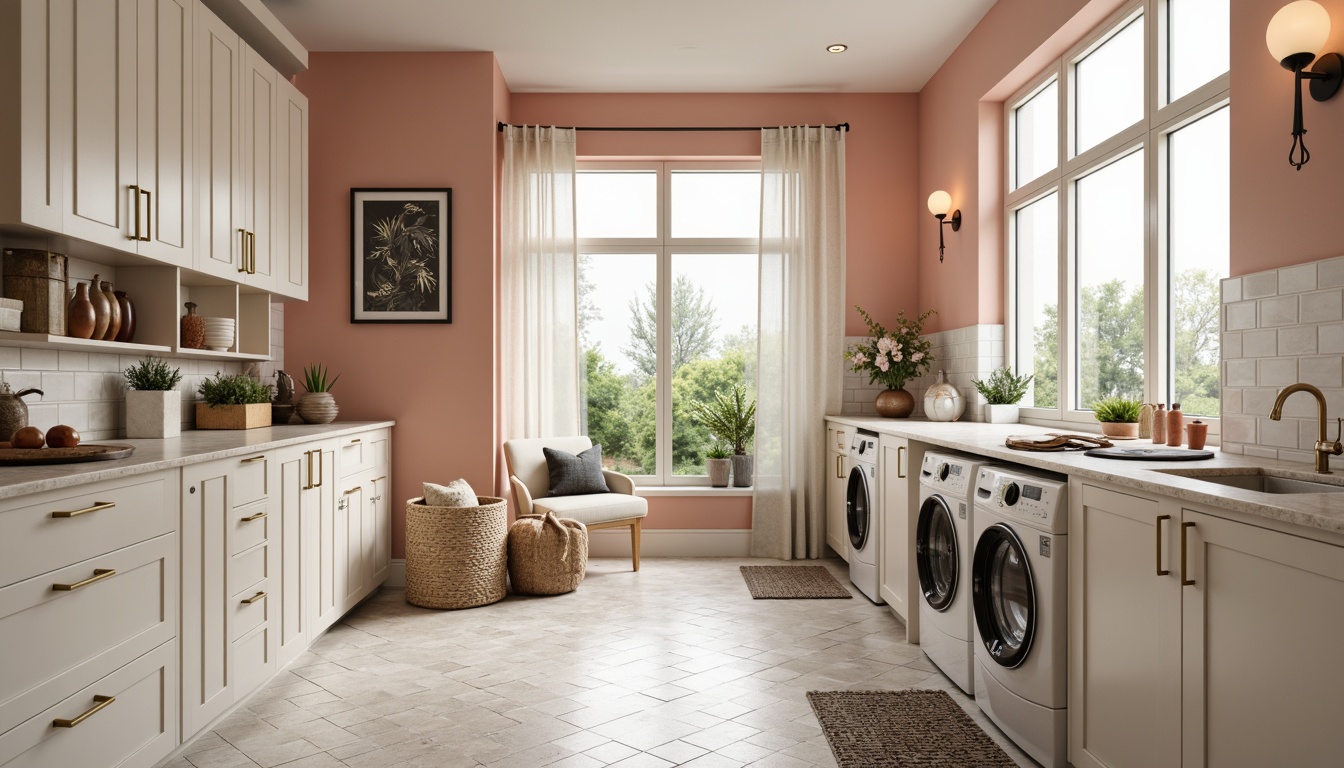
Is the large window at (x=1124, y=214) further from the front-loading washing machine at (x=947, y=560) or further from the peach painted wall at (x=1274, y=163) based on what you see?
the front-loading washing machine at (x=947, y=560)

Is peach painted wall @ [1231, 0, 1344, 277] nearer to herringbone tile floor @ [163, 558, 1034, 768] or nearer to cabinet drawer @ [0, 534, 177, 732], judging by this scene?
herringbone tile floor @ [163, 558, 1034, 768]

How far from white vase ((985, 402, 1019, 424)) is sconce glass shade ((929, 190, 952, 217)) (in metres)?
1.23

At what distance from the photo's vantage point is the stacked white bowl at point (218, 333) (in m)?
3.39

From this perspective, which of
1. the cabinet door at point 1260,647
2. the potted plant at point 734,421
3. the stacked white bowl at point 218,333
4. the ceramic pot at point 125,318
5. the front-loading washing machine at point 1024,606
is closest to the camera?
the cabinet door at point 1260,647

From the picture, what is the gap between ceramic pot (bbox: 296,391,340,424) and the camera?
409 cm

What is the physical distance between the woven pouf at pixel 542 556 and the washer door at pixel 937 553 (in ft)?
5.93

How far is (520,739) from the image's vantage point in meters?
2.52

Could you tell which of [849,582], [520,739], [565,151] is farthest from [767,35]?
[520,739]

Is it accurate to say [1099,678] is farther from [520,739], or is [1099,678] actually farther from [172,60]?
[172,60]

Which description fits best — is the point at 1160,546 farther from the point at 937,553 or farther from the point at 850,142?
the point at 850,142

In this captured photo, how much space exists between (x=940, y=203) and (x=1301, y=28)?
8.64ft

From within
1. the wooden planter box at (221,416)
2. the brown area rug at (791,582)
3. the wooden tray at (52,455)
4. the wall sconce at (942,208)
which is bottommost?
the brown area rug at (791,582)

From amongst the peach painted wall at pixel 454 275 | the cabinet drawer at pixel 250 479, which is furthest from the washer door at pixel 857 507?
the cabinet drawer at pixel 250 479

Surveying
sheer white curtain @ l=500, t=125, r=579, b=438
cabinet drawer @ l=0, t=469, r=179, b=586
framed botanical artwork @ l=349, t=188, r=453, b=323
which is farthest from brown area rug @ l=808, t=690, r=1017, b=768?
framed botanical artwork @ l=349, t=188, r=453, b=323
